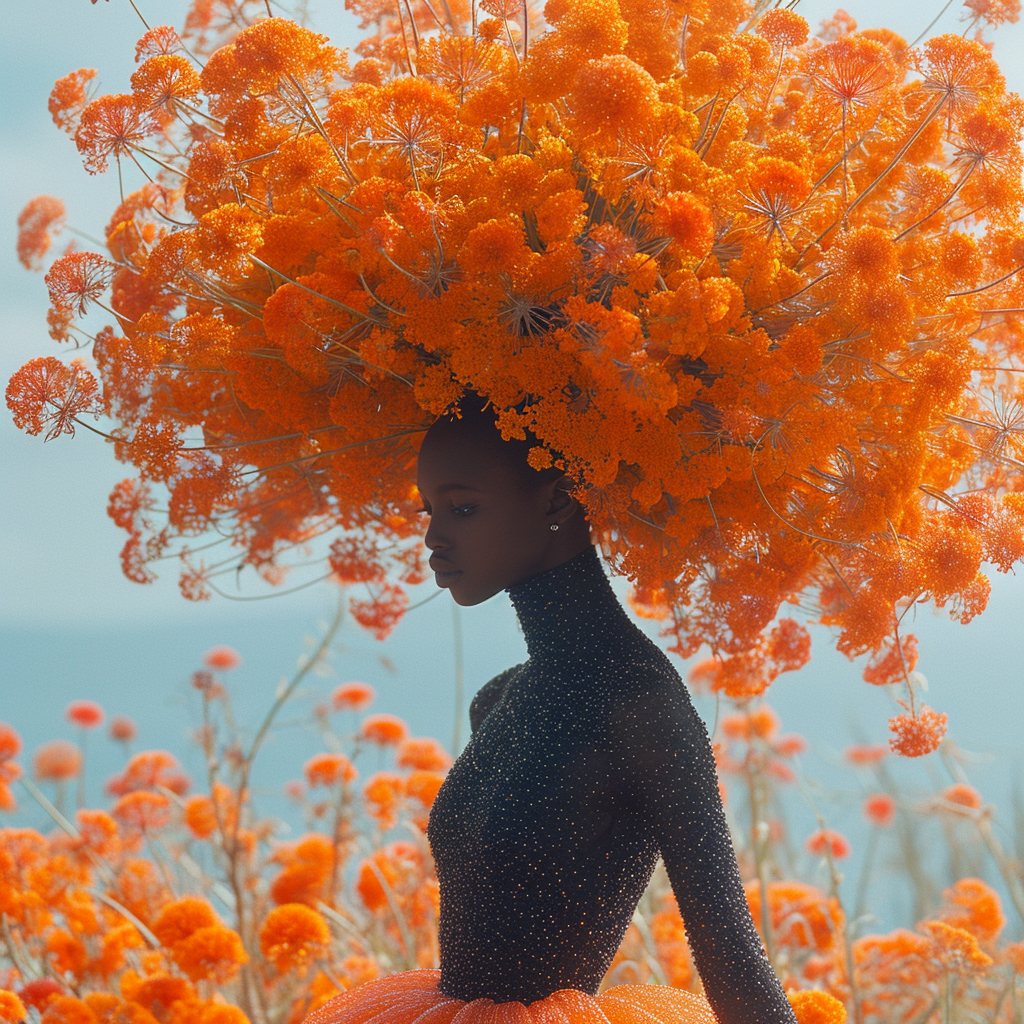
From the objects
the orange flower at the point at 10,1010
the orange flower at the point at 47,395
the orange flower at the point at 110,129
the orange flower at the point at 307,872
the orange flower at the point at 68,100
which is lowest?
the orange flower at the point at 10,1010

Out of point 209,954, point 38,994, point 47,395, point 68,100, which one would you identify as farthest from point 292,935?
point 68,100

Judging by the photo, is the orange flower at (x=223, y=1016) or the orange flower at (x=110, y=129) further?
the orange flower at (x=223, y=1016)

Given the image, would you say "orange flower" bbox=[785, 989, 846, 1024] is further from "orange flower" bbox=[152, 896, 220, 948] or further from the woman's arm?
"orange flower" bbox=[152, 896, 220, 948]

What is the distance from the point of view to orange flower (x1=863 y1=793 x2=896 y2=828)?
2.39 m

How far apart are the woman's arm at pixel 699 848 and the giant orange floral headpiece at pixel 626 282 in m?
0.17

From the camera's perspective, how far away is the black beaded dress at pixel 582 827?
1.00 m

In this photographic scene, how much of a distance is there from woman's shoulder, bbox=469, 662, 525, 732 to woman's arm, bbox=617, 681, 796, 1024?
340mm

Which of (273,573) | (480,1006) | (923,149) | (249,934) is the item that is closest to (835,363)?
(923,149)

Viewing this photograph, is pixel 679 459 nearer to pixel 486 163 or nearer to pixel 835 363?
pixel 835 363

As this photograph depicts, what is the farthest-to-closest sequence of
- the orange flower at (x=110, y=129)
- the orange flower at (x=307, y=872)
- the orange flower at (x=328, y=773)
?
1. the orange flower at (x=328, y=773)
2. the orange flower at (x=307, y=872)
3. the orange flower at (x=110, y=129)

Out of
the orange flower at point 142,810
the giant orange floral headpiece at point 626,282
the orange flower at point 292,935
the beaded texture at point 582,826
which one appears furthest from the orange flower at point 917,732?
the orange flower at point 142,810

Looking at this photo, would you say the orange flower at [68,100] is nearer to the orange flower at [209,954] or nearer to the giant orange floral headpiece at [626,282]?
the giant orange floral headpiece at [626,282]

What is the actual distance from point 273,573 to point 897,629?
926 millimetres

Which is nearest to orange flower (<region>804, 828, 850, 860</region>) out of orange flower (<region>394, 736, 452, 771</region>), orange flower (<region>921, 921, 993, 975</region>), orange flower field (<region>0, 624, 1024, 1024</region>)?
orange flower field (<region>0, 624, 1024, 1024</region>)
